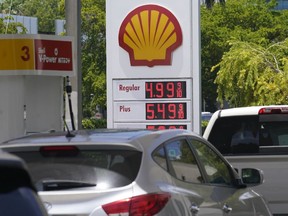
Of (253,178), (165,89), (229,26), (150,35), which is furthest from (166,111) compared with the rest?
(229,26)

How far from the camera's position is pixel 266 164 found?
9195 millimetres

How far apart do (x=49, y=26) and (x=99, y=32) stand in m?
35.7

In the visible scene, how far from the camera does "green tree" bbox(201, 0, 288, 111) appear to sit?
48.0 m

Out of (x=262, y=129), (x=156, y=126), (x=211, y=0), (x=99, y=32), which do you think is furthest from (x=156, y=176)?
(x=211, y=0)

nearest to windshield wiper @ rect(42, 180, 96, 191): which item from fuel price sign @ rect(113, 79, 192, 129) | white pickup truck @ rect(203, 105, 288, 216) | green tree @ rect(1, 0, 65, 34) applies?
white pickup truck @ rect(203, 105, 288, 216)

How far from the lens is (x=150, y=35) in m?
15.3

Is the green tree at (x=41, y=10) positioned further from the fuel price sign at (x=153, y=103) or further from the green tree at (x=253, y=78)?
the fuel price sign at (x=153, y=103)

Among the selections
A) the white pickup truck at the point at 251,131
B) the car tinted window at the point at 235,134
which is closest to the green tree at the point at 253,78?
the white pickup truck at the point at 251,131

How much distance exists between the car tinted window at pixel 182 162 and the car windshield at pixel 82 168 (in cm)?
54

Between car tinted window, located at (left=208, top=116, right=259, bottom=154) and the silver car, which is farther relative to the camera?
car tinted window, located at (left=208, top=116, right=259, bottom=154)

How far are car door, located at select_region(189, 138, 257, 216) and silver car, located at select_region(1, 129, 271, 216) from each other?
0.15 metres

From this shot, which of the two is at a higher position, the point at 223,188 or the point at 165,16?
the point at 165,16

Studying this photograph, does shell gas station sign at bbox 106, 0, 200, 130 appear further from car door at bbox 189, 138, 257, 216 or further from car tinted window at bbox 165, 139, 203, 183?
car tinted window at bbox 165, 139, 203, 183

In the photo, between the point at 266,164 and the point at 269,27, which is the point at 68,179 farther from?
the point at 269,27
